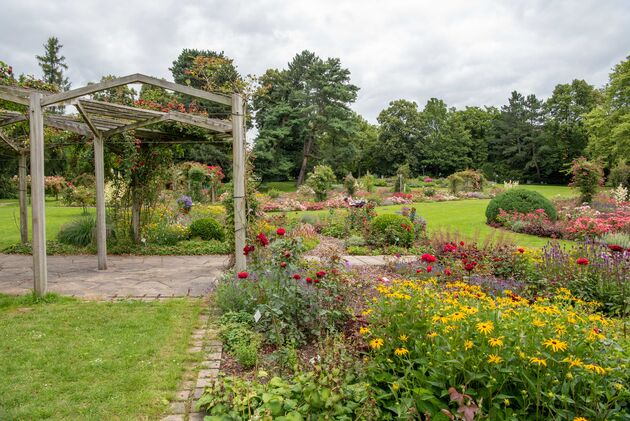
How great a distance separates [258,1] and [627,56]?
87.9 ft

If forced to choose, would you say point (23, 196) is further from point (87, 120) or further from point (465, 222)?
point (465, 222)

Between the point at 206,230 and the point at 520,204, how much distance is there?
8478 millimetres

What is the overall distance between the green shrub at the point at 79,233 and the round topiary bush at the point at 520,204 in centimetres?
1027

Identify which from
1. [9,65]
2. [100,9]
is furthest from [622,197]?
[9,65]

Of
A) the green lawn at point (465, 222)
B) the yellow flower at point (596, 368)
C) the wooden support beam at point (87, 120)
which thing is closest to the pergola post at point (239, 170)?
the wooden support beam at point (87, 120)

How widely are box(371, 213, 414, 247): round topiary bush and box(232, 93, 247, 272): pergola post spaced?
404 centimetres

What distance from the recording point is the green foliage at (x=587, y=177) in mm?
13500

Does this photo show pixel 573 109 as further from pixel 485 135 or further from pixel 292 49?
pixel 292 49

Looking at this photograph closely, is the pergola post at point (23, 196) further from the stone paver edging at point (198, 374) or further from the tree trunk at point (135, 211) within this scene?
the stone paver edging at point (198, 374)

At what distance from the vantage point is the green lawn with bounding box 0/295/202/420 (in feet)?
8.01

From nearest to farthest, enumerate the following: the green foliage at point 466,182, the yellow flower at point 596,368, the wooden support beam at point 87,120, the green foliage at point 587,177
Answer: the yellow flower at point 596,368
the wooden support beam at point 87,120
the green foliage at point 587,177
the green foliage at point 466,182

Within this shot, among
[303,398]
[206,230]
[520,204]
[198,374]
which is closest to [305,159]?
[520,204]

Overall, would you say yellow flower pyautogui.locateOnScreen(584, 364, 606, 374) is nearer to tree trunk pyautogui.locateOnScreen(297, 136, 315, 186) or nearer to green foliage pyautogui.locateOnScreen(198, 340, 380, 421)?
green foliage pyautogui.locateOnScreen(198, 340, 380, 421)

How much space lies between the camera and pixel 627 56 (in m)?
24.4
